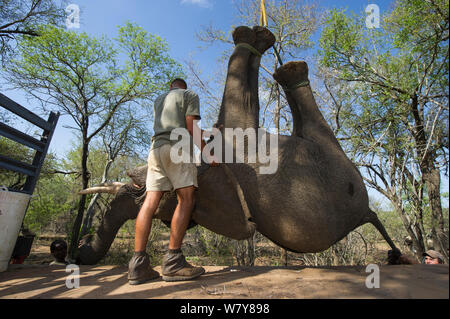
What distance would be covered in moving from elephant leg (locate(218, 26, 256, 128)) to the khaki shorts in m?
0.87

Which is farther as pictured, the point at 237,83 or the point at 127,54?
the point at 127,54

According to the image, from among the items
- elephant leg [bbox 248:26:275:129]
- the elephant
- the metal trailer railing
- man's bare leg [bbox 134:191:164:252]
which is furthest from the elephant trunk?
elephant leg [bbox 248:26:275:129]

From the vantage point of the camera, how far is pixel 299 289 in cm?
206

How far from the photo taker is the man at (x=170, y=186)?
8.51 ft

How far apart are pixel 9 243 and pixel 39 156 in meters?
1.52

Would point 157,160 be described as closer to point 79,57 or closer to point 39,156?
point 39,156

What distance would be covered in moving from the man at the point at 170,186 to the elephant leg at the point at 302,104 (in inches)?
57.9

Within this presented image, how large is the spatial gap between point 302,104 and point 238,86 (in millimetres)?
957

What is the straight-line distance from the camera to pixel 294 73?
369 cm

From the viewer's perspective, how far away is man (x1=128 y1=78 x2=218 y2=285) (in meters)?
2.59

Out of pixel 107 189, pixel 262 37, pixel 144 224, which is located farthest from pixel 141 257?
pixel 262 37

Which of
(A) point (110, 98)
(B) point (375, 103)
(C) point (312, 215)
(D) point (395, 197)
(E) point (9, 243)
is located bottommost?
(E) point (9, 243)

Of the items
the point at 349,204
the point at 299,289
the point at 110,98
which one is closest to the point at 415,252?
the point at 349,204

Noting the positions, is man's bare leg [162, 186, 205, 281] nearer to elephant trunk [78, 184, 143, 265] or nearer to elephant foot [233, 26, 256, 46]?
elephant trunk [78, 184, 143, 265]
